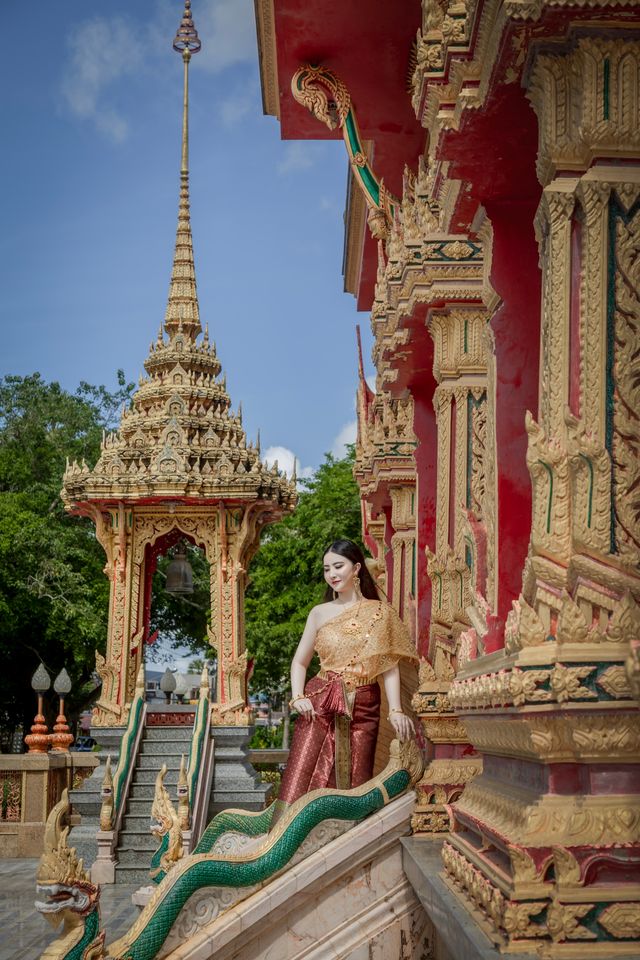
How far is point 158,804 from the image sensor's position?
8234mm

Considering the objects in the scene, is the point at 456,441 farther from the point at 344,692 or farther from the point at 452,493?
the point at 344,692

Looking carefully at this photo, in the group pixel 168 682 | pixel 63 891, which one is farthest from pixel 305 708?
pixel 168 682

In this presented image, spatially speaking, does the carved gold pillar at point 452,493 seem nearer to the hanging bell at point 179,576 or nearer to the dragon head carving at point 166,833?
the dragon head carving at point 166,833

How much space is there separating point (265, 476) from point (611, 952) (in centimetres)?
1467

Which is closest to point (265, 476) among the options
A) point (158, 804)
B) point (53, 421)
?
point (158, 804)

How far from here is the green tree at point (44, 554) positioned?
28.3 meters

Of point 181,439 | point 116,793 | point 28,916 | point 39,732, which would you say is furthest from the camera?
point 39,732

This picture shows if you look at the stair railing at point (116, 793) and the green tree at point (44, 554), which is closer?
the stair railing at point (116, 793)

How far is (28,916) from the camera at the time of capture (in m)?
11.8

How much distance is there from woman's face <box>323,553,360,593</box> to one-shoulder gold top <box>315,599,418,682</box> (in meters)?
0.17

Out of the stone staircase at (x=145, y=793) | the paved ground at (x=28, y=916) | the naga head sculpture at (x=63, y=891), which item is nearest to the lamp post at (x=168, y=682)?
the stone staircase at (x=145, y=793)

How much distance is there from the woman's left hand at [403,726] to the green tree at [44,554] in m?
Answer: 18.2

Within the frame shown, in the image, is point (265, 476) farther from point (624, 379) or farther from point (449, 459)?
point (624, 379)

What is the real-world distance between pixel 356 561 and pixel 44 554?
22310mm
